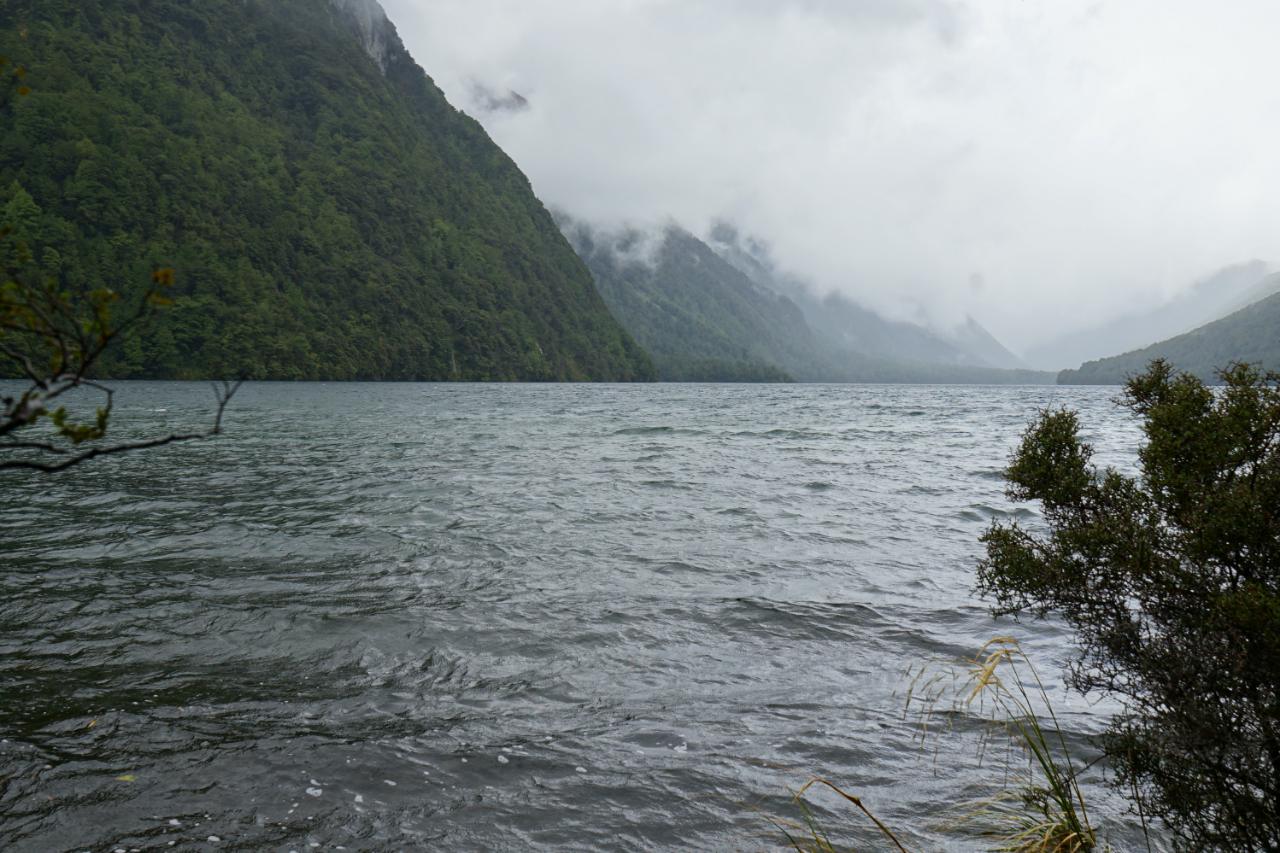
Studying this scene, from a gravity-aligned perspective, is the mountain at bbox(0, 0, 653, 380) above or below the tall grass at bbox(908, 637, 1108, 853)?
above

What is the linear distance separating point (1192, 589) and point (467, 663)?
7.41 meters

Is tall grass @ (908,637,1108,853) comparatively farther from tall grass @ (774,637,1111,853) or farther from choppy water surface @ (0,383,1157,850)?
choppy water surface @ (0,383,1157,850)

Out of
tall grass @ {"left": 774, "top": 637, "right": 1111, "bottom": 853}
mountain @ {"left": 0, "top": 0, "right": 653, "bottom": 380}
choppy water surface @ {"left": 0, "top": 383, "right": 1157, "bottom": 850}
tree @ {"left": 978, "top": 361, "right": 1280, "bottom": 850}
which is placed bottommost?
choppy water surface @ {"left": 0, "top": 383, "right": 1157, "bottom": 850}

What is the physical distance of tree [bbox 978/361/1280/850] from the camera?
15.3ft

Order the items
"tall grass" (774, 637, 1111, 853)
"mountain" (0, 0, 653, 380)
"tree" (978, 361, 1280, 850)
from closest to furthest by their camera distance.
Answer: "tree" (978, 361, 1280, 850), "tall grass" (774, 637, 1111, 853), "mountain" (0, 0, 653, 380)

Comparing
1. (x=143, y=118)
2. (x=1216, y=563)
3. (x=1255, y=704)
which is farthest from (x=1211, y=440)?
(x=143, y=118)

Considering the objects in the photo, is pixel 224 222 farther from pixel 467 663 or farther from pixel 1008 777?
pixel 1008 777

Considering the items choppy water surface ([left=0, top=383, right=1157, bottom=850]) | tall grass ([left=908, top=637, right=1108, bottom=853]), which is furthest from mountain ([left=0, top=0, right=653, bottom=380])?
tall grass ([left=908, top=637, right=1108, bottom=853])

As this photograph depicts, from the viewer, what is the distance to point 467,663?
9086 millimetres

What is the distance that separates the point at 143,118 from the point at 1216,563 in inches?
6877

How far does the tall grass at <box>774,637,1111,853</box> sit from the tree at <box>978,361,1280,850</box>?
542mm

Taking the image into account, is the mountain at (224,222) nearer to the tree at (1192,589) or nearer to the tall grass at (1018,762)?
the tall grass at (1018,762)

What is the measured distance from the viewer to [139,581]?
457 inches

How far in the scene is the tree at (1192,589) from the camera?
15.3ft
